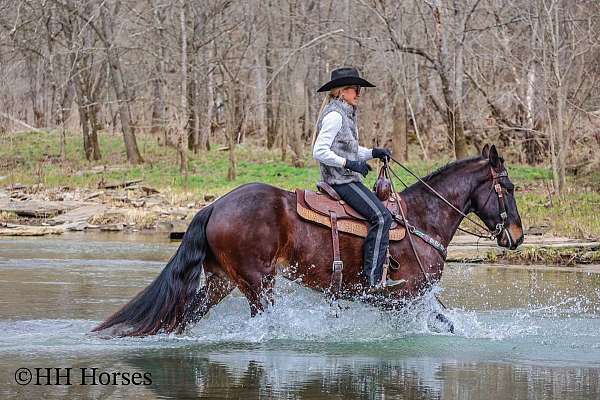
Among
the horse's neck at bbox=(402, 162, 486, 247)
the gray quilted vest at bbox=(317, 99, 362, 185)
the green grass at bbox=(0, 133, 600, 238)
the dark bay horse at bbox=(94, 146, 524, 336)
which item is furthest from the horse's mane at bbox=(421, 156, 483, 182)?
the green grass at bbox=(0, 133, 600, 238)

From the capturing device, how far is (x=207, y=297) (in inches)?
339

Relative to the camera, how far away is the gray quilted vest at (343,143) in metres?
8.77

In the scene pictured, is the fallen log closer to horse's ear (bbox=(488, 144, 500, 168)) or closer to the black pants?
horse's ear (bbox=(488, 144, 500, 168))

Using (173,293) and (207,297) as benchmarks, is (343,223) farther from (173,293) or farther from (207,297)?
(173,293)

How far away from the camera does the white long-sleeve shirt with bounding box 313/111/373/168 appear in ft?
28.2

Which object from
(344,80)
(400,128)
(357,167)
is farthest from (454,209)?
(400,128)

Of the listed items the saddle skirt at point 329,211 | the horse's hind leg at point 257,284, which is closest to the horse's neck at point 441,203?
the saddle skirt at point 329,211

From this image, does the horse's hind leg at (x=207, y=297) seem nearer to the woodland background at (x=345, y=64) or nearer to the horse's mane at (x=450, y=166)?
the horse's mane at (x=450, y=166)

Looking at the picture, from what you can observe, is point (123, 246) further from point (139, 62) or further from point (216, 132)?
point (216, 132)

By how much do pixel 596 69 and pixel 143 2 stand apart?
19.7 m

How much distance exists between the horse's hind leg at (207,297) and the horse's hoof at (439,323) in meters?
1.79

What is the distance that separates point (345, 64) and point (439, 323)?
25.1 metres

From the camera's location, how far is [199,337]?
8.62 meters

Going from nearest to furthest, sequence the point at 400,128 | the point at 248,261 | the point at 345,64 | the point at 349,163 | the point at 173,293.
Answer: the point at 248,261 < the point at 173,293 < the point at 349,163 < the point at 400,128 < the point at 345,64
